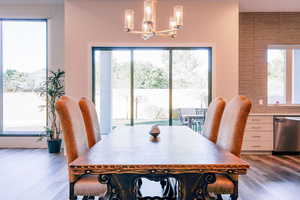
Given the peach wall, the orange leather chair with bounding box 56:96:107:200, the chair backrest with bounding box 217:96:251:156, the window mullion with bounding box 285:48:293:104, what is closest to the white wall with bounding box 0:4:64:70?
the peach wall

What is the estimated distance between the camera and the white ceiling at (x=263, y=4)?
5012 millimetres

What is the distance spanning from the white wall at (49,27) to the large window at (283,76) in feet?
15.2

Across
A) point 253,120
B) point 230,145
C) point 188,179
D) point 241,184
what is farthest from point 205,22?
point 188,179

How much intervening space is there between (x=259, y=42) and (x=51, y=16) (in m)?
4.57

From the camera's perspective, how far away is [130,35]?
517 centimetres

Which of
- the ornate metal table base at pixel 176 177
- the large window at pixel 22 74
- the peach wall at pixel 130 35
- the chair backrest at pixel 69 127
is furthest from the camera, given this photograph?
the large window at pixel 22 74

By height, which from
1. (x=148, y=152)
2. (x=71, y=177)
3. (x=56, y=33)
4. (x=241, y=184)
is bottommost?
(x=241, y=184)

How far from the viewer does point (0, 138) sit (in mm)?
5688

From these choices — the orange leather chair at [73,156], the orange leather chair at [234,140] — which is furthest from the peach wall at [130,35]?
the orange leather chair at [73,156]

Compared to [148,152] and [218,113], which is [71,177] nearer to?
[148,152]

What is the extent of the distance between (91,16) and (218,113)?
3.55 meters

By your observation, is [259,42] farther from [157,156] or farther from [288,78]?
[157,156]

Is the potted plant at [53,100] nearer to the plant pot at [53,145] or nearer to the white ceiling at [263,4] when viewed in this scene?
the plant pot at [53,145]

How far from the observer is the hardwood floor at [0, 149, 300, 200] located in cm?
304
